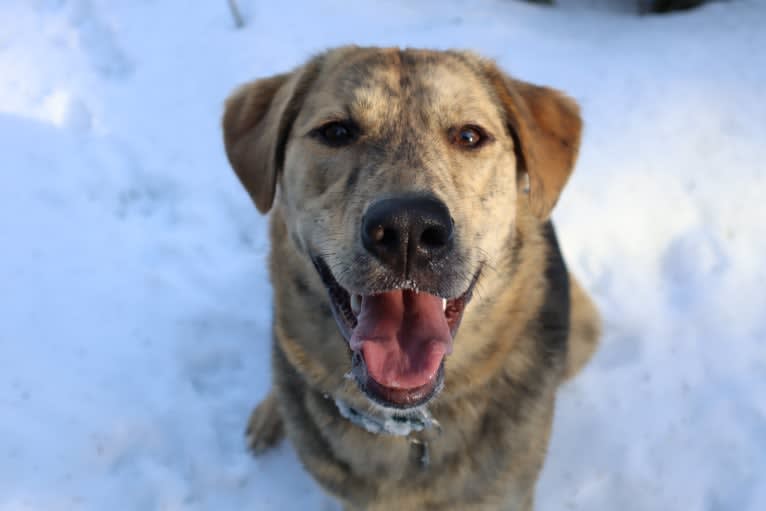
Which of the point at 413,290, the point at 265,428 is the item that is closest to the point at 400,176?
the point at 413,290

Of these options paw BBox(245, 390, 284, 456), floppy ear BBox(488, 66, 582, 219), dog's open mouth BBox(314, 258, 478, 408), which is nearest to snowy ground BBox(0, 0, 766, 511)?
paw BBox(245, 390, 284, 456)

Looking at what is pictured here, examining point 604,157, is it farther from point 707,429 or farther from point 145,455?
point 145,455

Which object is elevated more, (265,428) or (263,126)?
(263,126)

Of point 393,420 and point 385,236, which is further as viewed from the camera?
point 393,420

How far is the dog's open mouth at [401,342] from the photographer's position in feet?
6.47

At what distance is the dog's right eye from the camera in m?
2.20

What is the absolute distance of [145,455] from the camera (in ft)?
10.2

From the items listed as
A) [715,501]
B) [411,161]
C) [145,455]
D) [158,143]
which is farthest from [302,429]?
[158,143]

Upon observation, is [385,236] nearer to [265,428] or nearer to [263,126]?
[263,126]

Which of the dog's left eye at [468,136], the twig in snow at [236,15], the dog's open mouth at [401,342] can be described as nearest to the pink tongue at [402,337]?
the dog's open mouth at [401,342]

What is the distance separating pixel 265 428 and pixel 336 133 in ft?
5.62

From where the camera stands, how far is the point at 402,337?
2.02m

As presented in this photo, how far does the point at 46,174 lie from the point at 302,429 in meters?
2.97

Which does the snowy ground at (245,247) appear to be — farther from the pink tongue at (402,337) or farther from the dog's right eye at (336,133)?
the dog's right eye at (336,133)
